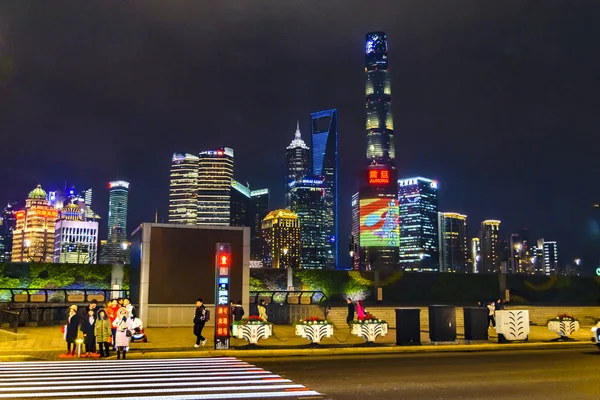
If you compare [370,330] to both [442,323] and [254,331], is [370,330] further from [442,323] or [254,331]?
[254,331]

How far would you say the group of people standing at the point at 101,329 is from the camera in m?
17.8

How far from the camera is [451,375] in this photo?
46.6 ft

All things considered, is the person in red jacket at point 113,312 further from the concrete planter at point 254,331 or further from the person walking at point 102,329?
the concrete planter at point 254,331

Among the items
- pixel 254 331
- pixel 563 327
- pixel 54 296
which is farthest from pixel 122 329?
pixel 54 296

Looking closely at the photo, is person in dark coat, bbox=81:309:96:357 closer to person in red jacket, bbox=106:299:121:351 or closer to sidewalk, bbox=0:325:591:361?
person in red jacket, bbox=106:299:121:351

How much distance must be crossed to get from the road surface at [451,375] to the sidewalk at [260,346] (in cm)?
168

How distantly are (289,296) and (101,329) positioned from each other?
A: 24384mm

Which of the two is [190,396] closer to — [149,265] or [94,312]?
[94,312]

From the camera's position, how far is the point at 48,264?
41344mm

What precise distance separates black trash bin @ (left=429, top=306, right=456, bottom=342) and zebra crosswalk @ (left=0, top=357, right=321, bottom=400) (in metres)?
9.03

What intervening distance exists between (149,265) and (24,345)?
903cm

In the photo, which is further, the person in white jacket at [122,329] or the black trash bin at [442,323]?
the black trash bin at [442,323]

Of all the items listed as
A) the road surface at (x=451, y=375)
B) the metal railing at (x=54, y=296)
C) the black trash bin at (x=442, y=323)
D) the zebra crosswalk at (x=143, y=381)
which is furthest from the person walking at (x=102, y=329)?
the metal railing at (x=54, y=296)

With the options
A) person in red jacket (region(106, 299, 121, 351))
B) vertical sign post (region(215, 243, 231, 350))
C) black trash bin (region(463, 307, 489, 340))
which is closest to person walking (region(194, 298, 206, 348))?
vertical sign post (region(215, 243, 231, 350))
